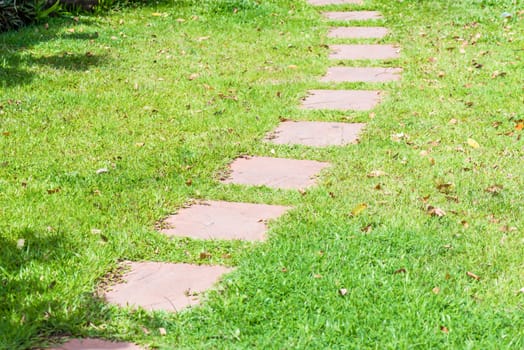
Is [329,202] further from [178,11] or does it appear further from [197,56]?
[178,11]

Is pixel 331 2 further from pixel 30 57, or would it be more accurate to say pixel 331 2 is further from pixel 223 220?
pixel 223 220

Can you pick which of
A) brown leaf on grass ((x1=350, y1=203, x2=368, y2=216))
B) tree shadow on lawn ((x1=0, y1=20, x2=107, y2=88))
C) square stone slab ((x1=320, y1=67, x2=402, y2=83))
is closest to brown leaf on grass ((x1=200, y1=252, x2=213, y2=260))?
brown leaf on grass ((x1=350, y1=203, x2=368, y2=216))

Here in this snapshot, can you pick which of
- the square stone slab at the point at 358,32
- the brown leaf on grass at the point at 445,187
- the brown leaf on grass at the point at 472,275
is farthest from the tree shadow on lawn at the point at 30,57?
the brown leaf on grass at the point at 472,275

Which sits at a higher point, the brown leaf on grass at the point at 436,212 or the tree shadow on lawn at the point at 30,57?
the tree shadow on lawn at the point at 30,57

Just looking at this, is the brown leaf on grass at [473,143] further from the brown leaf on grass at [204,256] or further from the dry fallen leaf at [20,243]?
the dry fallen leaf at [20,243]

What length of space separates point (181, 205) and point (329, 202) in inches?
34.9

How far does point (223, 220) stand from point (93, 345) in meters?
1.39

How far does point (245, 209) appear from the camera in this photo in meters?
4.51

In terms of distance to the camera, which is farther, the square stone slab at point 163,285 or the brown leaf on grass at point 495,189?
the brown leaf on grass at point 495,189

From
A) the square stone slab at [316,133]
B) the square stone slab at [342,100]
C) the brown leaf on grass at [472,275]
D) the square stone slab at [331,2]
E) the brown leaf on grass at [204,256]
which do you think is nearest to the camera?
the brown leaf on grass at [472,275]

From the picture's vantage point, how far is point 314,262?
3797mm

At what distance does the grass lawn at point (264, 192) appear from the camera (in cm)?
332

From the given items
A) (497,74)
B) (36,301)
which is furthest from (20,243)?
(497,74)

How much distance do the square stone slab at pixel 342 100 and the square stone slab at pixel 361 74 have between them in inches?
15.4
